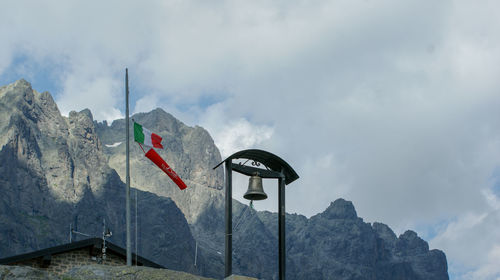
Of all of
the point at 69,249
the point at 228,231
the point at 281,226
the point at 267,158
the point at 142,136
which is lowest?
the point at 69,249

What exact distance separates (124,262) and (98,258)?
4.69 ft

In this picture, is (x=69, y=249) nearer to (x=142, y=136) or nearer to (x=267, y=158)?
(x=142, y=136)

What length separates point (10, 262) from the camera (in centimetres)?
3023

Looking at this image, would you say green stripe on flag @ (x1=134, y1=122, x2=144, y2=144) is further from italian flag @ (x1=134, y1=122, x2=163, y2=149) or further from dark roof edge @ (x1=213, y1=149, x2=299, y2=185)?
dark roof edge @ (x1=213, y1=149, x2=299, y2=185)

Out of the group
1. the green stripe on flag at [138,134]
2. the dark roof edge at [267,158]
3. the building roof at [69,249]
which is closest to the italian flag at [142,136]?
the green stripe on flag at [138,134]

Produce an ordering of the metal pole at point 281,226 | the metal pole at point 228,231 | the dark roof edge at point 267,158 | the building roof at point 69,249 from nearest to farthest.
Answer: the metal pole at point 228,231 < the dark roof edge at point 267,158 < the metal pole at point 281,226 < the building roof at point 69,249

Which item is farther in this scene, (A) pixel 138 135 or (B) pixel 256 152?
(A) pixel 138 135

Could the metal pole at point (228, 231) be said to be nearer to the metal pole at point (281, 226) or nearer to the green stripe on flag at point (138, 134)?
the metal pole at point (281, 226)

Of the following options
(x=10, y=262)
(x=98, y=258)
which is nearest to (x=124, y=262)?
(x=98, y=258)

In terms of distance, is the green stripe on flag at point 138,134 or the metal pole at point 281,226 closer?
the metal pole at point 281,226

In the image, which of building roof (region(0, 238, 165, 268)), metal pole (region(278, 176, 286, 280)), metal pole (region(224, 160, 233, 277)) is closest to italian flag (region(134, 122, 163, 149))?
building roof (region(0, 238, 165, 268))

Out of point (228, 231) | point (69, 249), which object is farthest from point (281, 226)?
point (69, 249)

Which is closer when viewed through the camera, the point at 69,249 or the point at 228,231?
the point at 228,231

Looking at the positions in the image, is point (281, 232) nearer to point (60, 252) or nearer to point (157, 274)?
point (157, 274)
